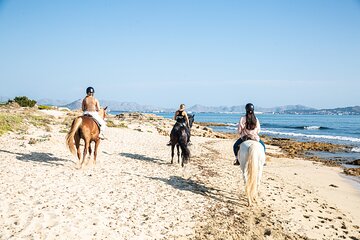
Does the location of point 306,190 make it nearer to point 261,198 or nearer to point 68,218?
point 261,198

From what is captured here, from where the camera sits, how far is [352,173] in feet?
52.9

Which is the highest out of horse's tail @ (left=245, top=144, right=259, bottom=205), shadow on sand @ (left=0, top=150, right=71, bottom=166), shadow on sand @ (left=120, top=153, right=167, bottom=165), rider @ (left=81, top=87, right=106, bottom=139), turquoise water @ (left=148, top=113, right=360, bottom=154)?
rider @ (left=81, top=87, right=106, bottom=139)

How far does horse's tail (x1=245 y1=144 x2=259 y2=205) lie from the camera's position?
8.31m

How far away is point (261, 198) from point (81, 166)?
6.31m

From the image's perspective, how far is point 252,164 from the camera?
8328 millimetres

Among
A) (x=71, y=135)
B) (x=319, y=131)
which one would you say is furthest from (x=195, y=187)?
(x=319, y=131)

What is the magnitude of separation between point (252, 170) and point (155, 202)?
2.74 meters

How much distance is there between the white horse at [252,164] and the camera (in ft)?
27.3

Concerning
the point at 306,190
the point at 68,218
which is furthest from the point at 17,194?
the point at 306,190

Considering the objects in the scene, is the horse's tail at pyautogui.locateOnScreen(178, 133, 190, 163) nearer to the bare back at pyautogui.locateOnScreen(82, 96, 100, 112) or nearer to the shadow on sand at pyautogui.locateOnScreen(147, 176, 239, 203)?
the shadow on sand at pyautogui.locateOnScreen(147, 176, 239, 203)

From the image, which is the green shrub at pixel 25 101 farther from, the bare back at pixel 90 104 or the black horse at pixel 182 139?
the black horse at pixel 182 139

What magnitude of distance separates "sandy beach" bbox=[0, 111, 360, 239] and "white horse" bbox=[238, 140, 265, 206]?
1.58 feet

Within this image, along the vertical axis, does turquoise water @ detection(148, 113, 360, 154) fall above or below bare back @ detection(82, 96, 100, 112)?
below

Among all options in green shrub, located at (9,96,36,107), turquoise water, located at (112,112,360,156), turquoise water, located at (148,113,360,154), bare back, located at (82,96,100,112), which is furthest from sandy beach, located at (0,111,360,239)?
green shrub, located at (9,96,36,107)
